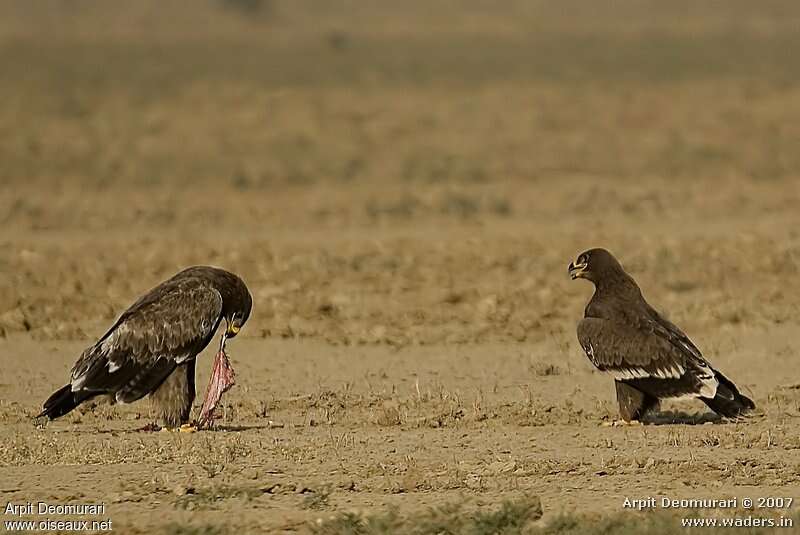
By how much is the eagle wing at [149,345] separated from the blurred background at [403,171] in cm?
376

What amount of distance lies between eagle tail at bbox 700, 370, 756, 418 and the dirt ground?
5.9 inches

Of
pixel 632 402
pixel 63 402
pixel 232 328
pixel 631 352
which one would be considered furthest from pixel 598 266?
pixel 63 402

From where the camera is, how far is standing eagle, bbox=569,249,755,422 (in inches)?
397

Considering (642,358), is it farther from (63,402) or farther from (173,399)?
(63,402)

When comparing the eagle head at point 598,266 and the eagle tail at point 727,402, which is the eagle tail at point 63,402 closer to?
the eagle head at point 598,266

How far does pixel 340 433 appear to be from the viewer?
10242mm

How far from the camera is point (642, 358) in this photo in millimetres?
10273

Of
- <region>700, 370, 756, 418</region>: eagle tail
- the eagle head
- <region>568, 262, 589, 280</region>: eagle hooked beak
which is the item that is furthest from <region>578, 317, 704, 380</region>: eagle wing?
<region>568, 262, 589, 280</region>: eagle hooked beak

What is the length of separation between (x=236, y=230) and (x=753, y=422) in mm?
12049

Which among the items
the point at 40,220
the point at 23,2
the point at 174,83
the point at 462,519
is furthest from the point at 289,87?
the point at 23,2

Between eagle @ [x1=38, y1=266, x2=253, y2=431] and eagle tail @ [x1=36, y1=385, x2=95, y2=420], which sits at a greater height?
eagle @ [x1=38, y1=266, x2=253, y2=431]

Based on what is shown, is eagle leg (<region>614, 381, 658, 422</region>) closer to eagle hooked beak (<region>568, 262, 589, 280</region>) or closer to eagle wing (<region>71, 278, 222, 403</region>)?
eagle hooked beak (<region>568, 262, 589, 280</region>)

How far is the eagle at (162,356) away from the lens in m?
9.98

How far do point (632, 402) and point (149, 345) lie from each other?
3033 millimetres
